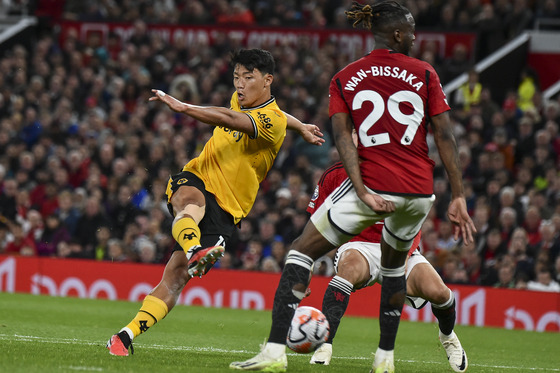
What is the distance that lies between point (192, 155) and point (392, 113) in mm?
11484

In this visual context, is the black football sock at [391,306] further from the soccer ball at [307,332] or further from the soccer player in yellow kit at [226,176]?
the soccer player in yellow kit at [226,176]

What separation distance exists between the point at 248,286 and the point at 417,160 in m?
9.14

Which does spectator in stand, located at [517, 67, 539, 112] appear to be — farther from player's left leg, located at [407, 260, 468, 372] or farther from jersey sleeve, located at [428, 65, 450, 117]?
jersey sleeve, located at [428, 65, 450, 117]

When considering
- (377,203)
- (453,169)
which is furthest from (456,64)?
(377,203)

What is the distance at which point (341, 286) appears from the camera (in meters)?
7.91

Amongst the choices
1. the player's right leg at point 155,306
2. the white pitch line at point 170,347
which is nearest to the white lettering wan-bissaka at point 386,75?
the player's right leg at point 155,306

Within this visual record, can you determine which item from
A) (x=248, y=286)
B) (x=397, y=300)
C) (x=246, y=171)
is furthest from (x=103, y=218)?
(x=397, y=300)

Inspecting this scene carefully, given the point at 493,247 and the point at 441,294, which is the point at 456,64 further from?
the point at 441,294

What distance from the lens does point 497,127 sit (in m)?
16.8

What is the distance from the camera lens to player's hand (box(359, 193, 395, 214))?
613 cm

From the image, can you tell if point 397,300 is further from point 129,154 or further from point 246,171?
point 129,154

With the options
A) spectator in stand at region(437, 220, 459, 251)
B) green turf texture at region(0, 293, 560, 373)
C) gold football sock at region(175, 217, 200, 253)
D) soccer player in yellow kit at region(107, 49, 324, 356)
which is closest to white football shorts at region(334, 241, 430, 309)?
green turf texture at region(0, 293, 560, 373)

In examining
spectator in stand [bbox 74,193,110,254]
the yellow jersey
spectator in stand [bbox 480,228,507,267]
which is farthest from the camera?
spectator in stand [bbox 74,193,110,254]

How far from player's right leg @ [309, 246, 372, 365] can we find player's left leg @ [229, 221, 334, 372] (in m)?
1.50
